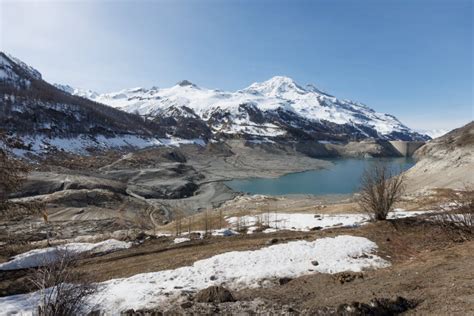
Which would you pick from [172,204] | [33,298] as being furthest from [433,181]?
[33,298]

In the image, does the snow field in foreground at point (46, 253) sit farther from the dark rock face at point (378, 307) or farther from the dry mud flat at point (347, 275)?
the dark rock face at point (378, 307)

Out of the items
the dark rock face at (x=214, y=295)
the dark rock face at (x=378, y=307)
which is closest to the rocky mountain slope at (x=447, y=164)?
the dark rock face at (x=378, y=307)

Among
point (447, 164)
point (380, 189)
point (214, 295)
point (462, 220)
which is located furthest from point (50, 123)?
point (462, 220)

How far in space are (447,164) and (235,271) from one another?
55.1 m

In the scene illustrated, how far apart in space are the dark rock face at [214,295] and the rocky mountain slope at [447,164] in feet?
148

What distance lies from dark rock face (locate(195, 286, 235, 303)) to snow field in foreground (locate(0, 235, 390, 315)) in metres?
0.89

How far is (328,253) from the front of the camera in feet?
50.2

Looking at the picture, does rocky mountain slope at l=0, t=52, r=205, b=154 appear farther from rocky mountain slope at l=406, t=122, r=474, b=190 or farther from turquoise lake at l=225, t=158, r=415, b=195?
rocky mountain slope at l=406, t=122, r=474, b=190

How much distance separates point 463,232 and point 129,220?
41663 millimetres

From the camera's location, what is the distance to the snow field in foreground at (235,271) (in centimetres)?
1152

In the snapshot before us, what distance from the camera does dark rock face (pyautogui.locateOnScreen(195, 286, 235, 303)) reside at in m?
11.1

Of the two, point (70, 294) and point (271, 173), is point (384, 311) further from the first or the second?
point (271, 173)

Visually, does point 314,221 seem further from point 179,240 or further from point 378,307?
point 378,307

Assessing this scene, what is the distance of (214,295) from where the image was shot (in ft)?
36.9
